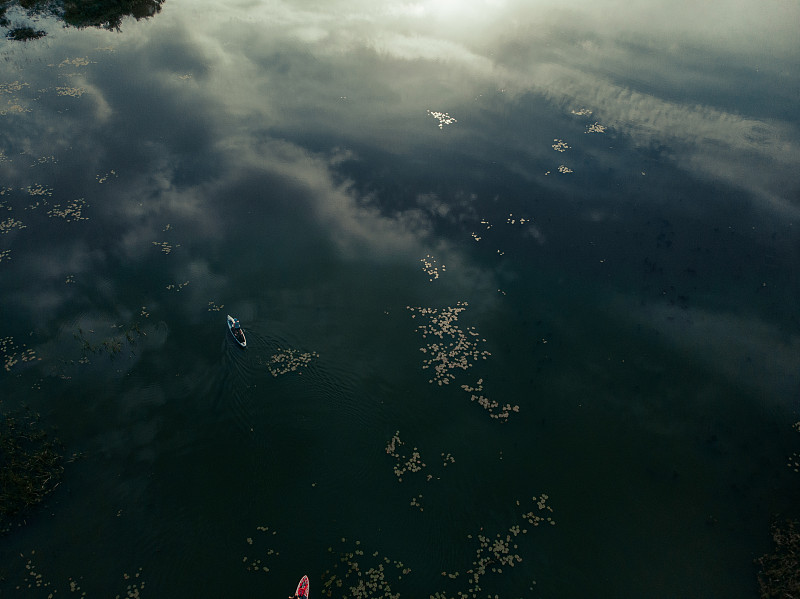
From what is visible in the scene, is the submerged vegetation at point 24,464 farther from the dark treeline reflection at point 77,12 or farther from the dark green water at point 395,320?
the dark treeline reflection at point 77,12

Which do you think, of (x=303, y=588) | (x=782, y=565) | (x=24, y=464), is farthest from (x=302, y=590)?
(x=782, y=565)

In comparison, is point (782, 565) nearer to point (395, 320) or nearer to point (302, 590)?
point (302, 590)

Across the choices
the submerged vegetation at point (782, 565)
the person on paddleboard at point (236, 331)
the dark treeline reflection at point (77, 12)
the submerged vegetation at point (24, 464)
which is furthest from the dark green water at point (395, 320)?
the dark treeline reflection at point (77, 12)

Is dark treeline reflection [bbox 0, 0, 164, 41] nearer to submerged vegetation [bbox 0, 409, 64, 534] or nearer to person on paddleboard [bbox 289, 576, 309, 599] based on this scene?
submerged vegetation [bbox 0, 409, 64, 534]

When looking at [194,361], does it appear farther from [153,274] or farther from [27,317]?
[27,317]

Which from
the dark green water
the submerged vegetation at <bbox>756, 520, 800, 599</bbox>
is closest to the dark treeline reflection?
the dark green water

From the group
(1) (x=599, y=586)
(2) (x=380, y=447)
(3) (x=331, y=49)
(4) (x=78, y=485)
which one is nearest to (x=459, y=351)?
(2) (x=380, y=447)
